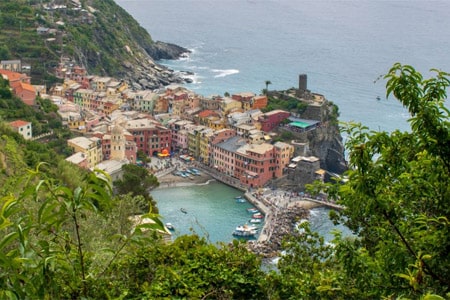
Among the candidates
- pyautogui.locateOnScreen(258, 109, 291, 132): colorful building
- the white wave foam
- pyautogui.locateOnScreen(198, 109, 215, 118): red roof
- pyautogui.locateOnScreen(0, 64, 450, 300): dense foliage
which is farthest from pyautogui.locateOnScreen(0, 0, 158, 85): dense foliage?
pyautogui.locateOnScreen(0, 64, 450, 300): dense foliage

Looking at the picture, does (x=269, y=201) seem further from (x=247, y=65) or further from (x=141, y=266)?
(x=247, y=65)

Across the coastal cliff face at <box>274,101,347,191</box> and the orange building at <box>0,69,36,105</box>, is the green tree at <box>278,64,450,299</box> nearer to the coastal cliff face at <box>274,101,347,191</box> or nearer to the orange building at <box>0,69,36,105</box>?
the coastal cliff face at <box>274,101,347,191</box>

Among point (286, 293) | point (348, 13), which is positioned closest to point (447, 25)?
point (348, 13)

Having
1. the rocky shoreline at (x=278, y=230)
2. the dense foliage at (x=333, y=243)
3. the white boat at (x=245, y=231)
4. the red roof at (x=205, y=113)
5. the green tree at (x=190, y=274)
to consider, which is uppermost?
the dense foliage at (x=333, y=243)

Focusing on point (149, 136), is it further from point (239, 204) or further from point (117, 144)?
point (239, 204)

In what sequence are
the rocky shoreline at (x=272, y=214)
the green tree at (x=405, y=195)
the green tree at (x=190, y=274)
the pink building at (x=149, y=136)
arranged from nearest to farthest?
the green tree at (x=405, y=195) < the green tree at (x=190, y=274) < the rocky shoreline at (x=272, y=214) < the pink building at (x=149, y=136)

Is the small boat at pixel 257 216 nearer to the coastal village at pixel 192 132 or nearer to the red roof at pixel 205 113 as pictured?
the coastal village at pixel 192 132

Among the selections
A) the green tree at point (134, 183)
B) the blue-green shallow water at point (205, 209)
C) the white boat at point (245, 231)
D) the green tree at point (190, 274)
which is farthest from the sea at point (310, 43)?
the green tree at point (190, 274)
